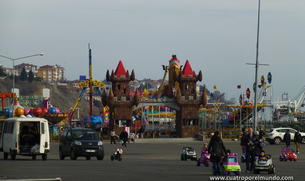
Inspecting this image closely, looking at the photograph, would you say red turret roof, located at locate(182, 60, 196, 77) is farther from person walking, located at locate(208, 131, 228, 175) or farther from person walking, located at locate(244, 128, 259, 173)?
person walking, located at locate(208, 131, 228, 175)

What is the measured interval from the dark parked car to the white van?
3.79ft

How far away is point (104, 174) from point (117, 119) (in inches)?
1901

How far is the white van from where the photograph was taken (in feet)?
94.1

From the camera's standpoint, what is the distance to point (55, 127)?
213 ft

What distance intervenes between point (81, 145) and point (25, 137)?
277 centimetres

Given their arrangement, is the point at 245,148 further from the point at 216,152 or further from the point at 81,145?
the point at 81,145

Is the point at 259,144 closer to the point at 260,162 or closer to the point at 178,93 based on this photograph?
the point at 260,162

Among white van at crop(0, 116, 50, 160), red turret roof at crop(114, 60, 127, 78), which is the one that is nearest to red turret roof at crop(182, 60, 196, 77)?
red turret roof at crop(114, 60, 127, 78)

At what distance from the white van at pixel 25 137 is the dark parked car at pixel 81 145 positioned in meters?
1.15

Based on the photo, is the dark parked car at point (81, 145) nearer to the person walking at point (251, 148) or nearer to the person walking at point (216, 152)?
the person walking at point (251, 148)

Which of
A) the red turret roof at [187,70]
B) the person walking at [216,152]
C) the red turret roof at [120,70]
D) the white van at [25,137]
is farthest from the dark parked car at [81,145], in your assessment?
the red turret roof at [187,70]

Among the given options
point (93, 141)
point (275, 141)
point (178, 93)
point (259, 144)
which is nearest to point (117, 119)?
point (178, 93)

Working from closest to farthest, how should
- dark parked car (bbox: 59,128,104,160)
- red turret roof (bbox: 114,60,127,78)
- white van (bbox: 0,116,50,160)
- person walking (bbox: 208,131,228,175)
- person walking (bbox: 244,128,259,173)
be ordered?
person walking (bbox: 208,131,228,175) → person walking (bbox: 244,128,259,173) → white van (bbox: 0,116,50,160) → dark parked car (bbox: 59,128,104,160) → red turret roof (bbox: 114,60,127,78)

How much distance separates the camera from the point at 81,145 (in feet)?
95.9
